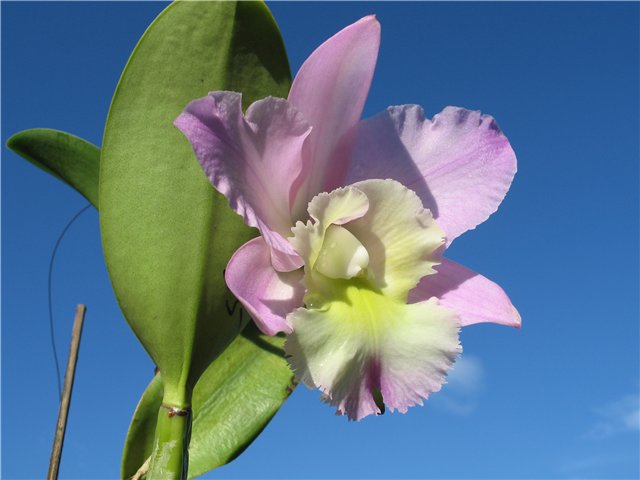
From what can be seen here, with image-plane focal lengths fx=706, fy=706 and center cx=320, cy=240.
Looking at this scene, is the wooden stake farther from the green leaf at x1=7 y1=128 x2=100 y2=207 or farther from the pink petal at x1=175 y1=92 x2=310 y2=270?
the pink petal at x1=175 y1=92 x2=310 y2=270

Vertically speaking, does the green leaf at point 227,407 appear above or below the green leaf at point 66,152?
below

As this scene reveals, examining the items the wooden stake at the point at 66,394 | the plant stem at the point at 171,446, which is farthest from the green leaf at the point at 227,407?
the plant stem at the point at 171,446

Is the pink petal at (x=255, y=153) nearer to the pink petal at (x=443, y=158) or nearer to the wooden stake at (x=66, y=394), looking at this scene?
the pink petal at (x=443, y=158)

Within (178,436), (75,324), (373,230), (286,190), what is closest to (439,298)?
(373,230)

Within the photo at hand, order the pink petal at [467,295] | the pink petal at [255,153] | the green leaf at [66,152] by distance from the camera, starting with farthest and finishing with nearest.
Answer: the green leaf at [66,152] → the pink petal at [467,295] → the pink petal at [255,153]

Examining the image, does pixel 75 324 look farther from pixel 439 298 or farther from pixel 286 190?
pixel 439 298
